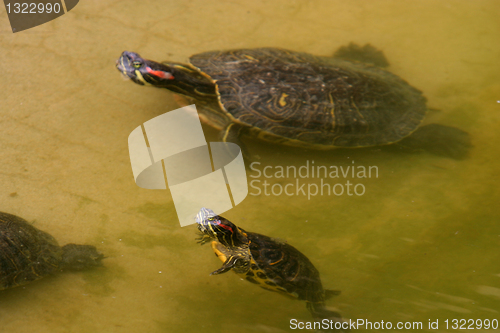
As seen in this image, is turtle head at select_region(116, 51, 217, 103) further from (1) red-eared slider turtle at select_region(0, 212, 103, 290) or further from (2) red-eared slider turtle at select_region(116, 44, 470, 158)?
(1) red-eared slider turtle at select_region(0, 212, 103, 290)

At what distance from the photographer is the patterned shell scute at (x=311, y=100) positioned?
3.49 m

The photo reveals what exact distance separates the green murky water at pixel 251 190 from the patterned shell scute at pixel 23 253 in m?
0.12

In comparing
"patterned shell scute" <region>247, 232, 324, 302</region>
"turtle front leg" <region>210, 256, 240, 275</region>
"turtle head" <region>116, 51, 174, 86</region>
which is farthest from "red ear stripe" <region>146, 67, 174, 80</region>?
"turtle front leg" <region>210, 256, 240, 275</region>

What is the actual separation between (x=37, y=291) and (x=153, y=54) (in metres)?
2.74

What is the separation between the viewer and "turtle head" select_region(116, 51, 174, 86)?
3592 mm

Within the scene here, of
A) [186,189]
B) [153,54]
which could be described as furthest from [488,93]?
[153,54]

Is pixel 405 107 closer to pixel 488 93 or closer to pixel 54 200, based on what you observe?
pixel 488 93

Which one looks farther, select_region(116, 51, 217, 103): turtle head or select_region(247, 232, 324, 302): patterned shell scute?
select_region(116, 51, 217, 103): turtle head

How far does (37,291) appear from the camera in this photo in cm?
262

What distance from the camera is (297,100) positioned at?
139 inches

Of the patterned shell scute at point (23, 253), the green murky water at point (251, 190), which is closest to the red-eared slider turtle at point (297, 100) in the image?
the green murky water at point (251, 190)

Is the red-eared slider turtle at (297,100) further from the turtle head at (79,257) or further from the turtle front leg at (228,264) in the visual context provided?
the turtle head at (79,257)

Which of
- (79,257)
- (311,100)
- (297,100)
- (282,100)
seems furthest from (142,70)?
(79,257)

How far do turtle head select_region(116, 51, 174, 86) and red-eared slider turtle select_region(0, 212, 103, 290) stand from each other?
5.13 ft
